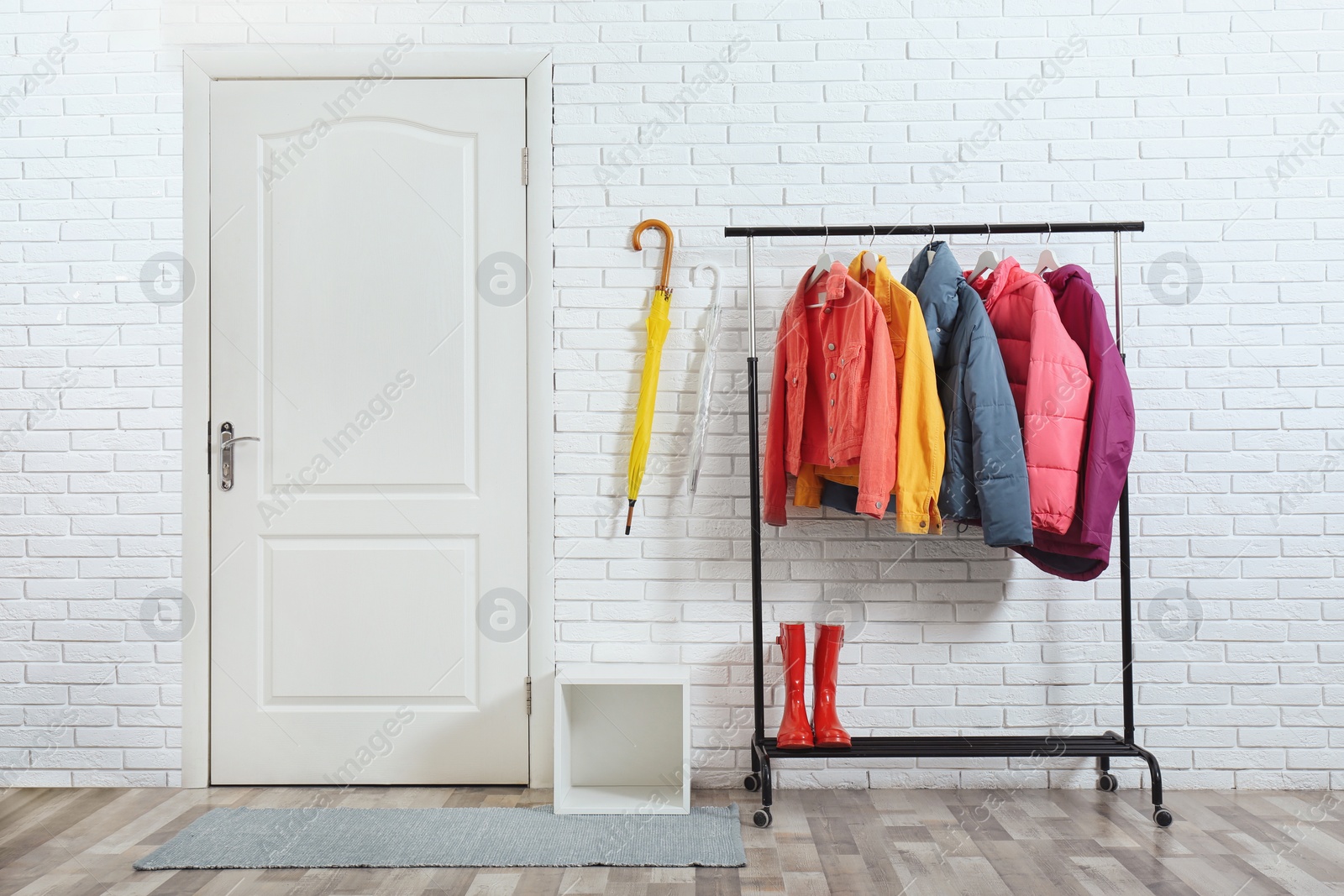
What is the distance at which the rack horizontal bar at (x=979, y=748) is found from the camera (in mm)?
Answer: 2166

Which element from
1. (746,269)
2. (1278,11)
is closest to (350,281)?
(746,269)

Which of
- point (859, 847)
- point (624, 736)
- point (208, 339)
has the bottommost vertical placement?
point (859, 847)

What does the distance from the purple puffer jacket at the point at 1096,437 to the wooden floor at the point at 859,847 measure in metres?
0.65

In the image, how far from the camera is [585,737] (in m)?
2.39

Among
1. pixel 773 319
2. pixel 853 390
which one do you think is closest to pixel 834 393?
pixel 853 390

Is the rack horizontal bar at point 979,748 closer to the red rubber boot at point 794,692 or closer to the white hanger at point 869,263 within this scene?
the red rubber boot at point 794,692

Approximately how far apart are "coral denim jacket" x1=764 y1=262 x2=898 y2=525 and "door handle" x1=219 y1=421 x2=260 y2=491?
1.51m

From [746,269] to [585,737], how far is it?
1398 mm

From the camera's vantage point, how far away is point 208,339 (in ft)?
8.11

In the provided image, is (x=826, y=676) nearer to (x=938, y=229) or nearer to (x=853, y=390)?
(x=853, y=390)

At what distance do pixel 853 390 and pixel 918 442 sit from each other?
0.20 meters

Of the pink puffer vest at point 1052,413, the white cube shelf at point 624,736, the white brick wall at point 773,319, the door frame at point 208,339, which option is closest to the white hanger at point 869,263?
the white brick wall at point 773,319

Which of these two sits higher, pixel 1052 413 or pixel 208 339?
pixel 208 339

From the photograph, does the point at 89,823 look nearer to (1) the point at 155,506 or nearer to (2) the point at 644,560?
(1) the point at 155,506
